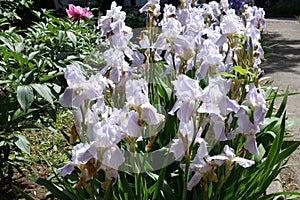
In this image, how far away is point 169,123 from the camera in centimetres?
235

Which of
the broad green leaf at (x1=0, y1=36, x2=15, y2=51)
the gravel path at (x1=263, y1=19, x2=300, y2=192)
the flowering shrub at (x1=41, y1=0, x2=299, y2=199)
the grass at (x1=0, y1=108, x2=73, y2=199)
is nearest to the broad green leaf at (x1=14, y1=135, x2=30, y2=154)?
the flowering shrub at (x1=41, y1=0, x2=299, y2=199)

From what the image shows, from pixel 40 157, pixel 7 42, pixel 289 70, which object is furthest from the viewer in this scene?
pixel 289 70

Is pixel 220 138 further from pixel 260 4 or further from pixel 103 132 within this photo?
pixel 260 4

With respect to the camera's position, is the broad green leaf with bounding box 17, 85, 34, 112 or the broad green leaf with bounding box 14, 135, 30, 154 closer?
the broad green leaf with bounding box 17, 85, 34, 112

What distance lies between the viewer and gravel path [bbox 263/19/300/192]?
10.5ft

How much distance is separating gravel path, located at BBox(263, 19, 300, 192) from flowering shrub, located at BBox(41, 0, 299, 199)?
1.87 ft

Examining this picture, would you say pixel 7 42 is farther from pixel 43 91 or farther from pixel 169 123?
pixel 169 123

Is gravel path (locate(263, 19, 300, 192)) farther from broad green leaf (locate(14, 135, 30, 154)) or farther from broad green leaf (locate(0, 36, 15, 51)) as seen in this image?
broad green leaf (locate(0, 36, 15, 51))

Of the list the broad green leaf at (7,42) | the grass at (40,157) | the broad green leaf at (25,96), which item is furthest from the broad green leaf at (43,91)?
the grass at (40,157)

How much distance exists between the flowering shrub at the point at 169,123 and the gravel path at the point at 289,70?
571 millimetres

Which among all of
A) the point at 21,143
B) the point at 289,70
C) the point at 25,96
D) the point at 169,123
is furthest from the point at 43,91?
the point at 289,70

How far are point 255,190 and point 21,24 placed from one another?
3595 mm

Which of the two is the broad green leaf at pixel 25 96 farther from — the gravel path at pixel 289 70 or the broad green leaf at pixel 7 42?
the gravel path at pixel 289 70

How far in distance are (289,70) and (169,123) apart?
505 centimetres
